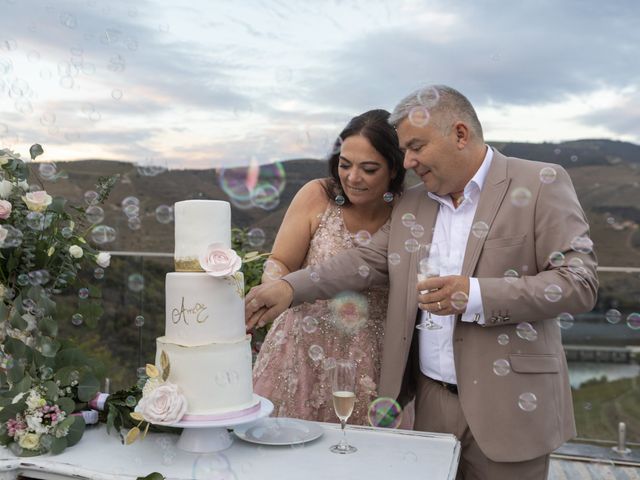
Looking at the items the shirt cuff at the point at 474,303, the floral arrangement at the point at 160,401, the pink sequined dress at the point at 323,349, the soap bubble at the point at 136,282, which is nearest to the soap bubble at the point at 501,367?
the shirt cuff at the point at 474,303

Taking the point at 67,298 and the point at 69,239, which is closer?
the point at 69,239

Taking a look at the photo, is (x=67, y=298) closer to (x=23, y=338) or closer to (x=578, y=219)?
(x=23, y=338)

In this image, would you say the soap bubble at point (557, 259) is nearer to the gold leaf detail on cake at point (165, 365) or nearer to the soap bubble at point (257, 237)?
the gold leaf detail on cake at point (165, 365)

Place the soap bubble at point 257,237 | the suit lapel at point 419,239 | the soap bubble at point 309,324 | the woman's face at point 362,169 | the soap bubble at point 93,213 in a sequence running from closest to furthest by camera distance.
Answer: the soap bubble at point 93,213 → the suit lapel at point 419,239 → the woman's face at point 362,169 → the soap bubble at point 309,324 → the soap bubble at point 257,237

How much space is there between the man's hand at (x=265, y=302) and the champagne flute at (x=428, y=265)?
46cm

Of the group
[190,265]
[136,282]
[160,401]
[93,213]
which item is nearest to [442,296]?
[190,265]

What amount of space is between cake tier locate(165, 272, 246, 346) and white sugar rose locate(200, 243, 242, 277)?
0.14 feet

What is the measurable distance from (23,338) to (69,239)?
31 cm

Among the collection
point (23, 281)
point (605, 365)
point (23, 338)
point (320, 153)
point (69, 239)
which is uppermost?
point (320, 153)

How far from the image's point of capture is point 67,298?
254 centimetres

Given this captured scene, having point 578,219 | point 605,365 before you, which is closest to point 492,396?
point 578,219

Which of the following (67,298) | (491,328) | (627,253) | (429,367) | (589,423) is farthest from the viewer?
(627,253)

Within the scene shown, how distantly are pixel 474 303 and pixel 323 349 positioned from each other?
2.60 ft

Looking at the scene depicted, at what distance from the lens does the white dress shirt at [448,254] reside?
A: 205cm
